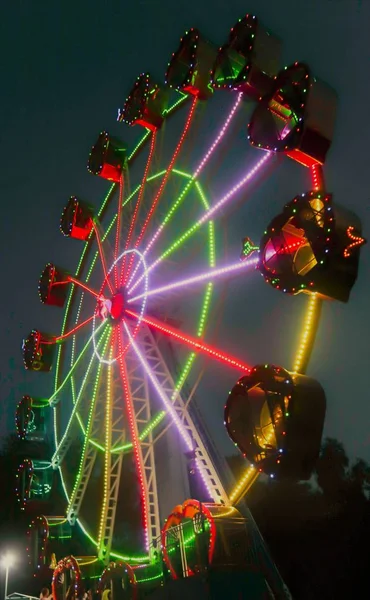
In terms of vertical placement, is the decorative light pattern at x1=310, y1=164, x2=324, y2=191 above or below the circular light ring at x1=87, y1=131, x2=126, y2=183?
below

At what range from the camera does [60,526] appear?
514 inches

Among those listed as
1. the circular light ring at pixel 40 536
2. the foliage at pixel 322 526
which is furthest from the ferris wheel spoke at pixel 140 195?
the foliage at pixel 322 526

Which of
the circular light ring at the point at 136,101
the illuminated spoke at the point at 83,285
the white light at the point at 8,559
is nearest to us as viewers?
the circular light ring at the point at 136,101

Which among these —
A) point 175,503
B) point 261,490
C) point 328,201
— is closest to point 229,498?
point 175,503

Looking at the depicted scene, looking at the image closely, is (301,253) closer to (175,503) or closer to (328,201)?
(328,201)

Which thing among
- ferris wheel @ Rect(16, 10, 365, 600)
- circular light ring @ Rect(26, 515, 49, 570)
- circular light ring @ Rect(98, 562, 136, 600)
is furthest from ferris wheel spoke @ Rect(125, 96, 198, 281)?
circular light ring @ Rect(26, 515, 49, 570)

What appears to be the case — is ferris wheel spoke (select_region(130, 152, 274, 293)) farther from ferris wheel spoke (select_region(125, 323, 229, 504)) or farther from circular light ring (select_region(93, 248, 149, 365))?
ferris wheel spoke (select_region(125, 323, 229, 504))

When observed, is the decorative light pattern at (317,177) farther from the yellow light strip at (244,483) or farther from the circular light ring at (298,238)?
the yellow light strip at (244,483)

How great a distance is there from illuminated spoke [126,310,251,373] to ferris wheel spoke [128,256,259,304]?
44 centimetres

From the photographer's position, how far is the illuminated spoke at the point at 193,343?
779 centimetres

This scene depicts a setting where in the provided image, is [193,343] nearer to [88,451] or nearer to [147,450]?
→ [147,450]

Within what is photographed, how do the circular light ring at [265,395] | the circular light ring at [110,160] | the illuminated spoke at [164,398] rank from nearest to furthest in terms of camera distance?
the circular light ring at [265,395]
the illuminated spoke at [164,398]
the circular light ring at [110,160]

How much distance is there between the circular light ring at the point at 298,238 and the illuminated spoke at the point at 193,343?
3.92 feet

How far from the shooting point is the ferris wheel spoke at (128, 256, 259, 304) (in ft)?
26.7
